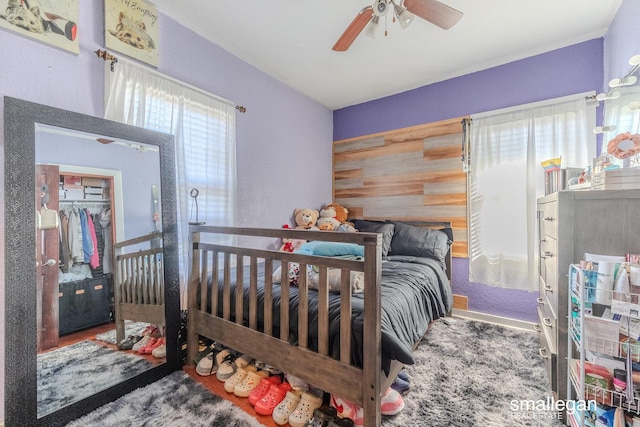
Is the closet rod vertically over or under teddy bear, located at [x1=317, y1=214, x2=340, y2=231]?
over

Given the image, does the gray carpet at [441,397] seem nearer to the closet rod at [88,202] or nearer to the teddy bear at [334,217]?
the closet rod at [88,202]

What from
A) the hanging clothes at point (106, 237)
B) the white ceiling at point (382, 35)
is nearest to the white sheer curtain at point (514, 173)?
the white ceiling at point (382, 35)

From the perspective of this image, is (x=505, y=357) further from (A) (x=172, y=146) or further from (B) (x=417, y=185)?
(A) (x=172, y=146)

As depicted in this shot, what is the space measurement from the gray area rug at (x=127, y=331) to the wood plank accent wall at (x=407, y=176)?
2.50m

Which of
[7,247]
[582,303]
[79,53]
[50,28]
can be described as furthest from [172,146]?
[582,303]

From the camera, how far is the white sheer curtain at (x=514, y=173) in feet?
7.36

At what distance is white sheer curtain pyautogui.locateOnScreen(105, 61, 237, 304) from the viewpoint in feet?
5.61

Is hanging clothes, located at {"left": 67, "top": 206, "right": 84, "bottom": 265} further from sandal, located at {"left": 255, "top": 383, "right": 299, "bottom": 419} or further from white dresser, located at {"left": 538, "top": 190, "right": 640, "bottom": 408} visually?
white dresser, located at {"left": 538, "top": 190, "right": 640, "bottom": 408}

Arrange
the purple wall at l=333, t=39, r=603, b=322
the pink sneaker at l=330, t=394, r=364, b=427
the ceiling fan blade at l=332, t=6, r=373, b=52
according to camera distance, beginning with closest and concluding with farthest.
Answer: the pink sneaker at l=330, t=394, r=364, b=427, the ceiling fan blade at l=332, t=6, r=373, b=52, the purple wall at l=333, t=39, r=603, b=322

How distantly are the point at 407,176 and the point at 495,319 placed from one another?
65.5 inches

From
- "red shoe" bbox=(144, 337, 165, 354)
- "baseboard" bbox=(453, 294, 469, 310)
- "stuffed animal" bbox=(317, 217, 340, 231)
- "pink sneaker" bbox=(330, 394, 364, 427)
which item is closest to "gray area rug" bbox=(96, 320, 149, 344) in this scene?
"red shoe" bbox=(144, 337, 165, 354)

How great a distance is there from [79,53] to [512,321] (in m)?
3.78

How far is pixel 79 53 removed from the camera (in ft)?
5.01

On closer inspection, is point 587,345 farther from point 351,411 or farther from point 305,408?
point 305,408
